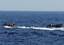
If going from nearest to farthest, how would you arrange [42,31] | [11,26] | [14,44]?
[14,44] → [42,31] → [11,26]

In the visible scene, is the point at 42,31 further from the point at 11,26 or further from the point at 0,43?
the point at 0,43

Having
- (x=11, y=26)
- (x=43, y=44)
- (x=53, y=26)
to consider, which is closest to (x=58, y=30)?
(x=53, y=26)

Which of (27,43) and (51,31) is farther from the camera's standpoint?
(51,31)

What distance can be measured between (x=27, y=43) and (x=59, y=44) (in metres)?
4.79

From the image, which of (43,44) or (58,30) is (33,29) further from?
(43,44)

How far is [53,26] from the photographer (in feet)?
232

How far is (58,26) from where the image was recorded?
71312mm

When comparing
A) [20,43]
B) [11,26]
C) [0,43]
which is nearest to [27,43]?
[20,43]

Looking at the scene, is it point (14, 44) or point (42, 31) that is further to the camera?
point (42, 31)

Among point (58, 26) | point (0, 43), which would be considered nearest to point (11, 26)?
point (58, 26)

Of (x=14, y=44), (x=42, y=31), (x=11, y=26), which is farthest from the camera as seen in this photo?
(x=11, y=26)

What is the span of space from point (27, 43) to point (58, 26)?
82.2 feet

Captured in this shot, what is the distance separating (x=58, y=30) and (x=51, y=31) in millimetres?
2139

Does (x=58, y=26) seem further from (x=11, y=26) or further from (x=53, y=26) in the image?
(x=11, y=26)
